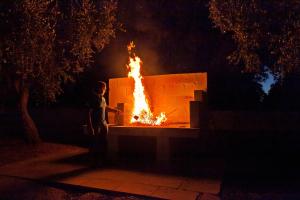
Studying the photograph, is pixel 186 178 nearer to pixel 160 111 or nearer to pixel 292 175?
pixel 292 175

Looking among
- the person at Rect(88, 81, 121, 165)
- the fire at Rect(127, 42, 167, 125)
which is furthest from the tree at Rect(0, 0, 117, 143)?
the person at Rect(88, 81, 121, 165)

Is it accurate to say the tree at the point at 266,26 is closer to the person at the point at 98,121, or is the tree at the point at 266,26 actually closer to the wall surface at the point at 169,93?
the wall surface at the point at 169,93

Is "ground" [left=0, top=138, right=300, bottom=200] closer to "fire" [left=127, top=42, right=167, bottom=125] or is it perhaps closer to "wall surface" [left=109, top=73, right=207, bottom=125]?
"wall surface" [left=109, top=73, right=207, bottom=125]

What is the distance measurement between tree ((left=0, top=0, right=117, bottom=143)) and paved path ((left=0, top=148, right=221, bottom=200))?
3.56 meters

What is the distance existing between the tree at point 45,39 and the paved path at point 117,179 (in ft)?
11.7

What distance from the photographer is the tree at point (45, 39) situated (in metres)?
11.3

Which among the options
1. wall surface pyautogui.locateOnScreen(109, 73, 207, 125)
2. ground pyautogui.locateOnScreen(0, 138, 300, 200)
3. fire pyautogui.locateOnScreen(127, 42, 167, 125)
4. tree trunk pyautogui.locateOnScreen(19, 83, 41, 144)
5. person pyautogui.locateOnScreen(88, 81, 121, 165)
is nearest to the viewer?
ground pyautogui.locateOnScreen(0, 138, 300, 200)

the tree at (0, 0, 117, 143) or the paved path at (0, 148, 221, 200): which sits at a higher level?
the tree at (0, 0, 117, 143)

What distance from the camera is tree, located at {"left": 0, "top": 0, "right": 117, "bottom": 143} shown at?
446 inches

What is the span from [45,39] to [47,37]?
0.32ft

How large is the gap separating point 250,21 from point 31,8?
713 cm

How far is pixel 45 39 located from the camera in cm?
1177

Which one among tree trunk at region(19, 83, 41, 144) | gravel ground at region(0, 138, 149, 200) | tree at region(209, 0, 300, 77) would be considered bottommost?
gravel ground at region(0, 138, 149, 200)

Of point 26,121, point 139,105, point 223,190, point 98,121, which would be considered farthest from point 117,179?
point 26,121
